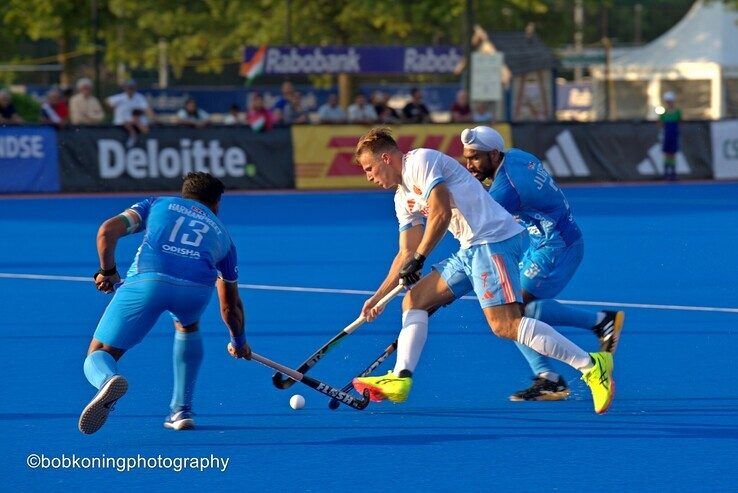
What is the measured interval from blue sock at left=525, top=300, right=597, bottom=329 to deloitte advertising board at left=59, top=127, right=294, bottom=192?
18184 mm

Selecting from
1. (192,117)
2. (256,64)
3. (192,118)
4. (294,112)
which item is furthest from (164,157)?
(256,64)

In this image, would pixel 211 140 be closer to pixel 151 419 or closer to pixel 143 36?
pixel 151 419

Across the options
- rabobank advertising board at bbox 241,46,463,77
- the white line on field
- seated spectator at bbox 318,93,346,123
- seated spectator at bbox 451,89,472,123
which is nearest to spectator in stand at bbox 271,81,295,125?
seated spectator at bbox 318,93,346,123

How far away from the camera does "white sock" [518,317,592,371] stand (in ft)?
26.7

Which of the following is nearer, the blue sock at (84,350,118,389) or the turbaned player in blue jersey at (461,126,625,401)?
the blue sock at (84,350,118,389)

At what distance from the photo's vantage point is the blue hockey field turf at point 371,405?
6.97 meters

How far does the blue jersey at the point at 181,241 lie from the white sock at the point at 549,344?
5.78 feet

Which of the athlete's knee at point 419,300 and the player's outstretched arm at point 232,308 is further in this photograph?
the athlete's knee at point 419,300

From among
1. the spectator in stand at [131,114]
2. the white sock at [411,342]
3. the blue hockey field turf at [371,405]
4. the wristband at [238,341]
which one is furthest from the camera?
the spectator in stand at [131,114]

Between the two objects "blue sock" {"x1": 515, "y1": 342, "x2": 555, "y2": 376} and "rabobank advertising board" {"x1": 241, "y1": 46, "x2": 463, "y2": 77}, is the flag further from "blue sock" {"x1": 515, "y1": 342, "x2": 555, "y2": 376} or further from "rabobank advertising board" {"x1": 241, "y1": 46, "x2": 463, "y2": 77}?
"blue sock" {"x1": 515, "y1": 342, "x2": 555, "y2": 376}

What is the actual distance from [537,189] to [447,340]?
109 inches

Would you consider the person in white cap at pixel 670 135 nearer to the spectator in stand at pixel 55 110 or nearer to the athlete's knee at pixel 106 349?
the spectator in stand at pixel 55 110

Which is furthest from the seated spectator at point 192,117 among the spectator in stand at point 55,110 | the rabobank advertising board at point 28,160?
the rabobank advertising board at point 28,160

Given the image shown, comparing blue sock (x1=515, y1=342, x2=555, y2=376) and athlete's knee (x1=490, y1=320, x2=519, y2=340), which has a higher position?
athlete's knee (x1=490, y1=320, x2=519, y2=340)
